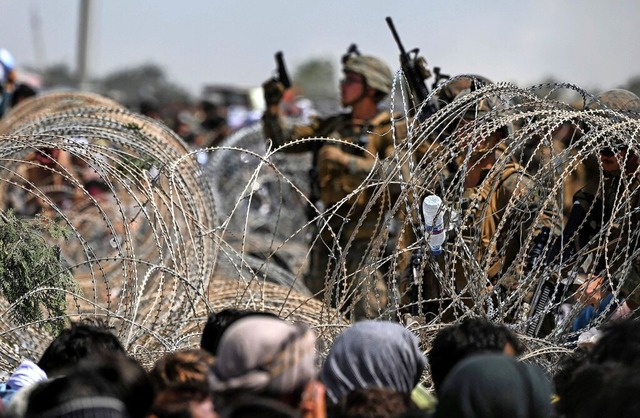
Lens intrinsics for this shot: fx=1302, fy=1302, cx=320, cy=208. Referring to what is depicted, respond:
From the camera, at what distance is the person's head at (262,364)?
3.47 m

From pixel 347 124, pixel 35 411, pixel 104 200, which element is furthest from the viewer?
pixel 104 200

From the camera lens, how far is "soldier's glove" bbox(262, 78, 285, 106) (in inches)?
352

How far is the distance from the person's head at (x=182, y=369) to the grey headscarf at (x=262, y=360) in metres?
0.46

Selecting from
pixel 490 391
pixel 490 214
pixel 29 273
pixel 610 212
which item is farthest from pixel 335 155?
pixel 490 391

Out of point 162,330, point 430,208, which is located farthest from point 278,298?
point 430,208

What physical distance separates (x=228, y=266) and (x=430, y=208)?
350 cm

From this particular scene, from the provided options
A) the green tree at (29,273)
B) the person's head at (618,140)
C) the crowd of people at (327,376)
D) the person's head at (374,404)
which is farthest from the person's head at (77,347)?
the person's head at (618,140)

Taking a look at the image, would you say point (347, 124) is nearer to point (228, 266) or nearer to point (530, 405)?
point (228, 266)

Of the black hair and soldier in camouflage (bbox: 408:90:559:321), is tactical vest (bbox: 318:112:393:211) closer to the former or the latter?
soldier in camouflage (bbox: 408:90:559:321)

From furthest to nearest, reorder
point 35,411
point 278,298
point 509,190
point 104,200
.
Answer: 1. point 104,200
2. point 278,298
3. point 509,190
4. point 35,411

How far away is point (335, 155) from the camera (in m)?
8.12

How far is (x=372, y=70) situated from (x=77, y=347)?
449cm

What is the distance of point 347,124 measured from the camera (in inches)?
333

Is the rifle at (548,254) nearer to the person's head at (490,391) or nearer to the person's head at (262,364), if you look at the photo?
the person's head at (490,391)
